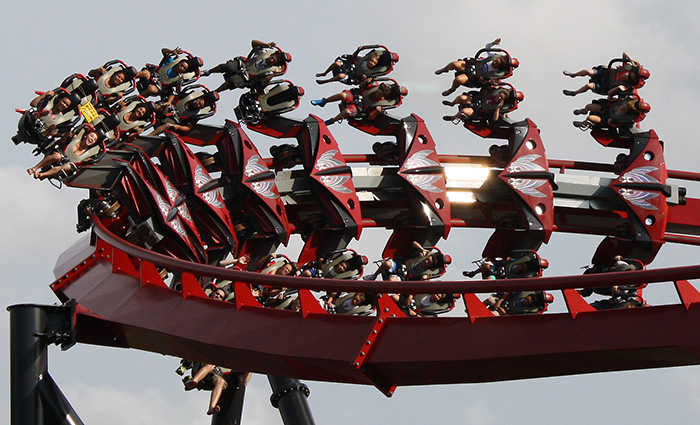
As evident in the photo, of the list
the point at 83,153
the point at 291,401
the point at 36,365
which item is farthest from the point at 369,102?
the point at 36,365

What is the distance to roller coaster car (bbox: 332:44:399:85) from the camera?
13.5 m

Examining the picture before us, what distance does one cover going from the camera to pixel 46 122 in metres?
12.0

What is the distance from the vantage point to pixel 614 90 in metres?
13.6

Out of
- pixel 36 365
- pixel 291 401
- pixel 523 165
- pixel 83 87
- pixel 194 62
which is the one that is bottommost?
pixel 36 365

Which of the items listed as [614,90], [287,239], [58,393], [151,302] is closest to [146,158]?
[287,239]

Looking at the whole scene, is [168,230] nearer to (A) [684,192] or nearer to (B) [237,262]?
(B) [237,262]

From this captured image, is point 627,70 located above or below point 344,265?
above

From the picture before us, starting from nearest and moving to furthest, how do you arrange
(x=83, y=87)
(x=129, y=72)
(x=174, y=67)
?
(x=83, y=87)
(x=129, y=72)
(x=174, y=67)

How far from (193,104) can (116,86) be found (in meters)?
0.84

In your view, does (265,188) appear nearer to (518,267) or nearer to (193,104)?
(193,104)

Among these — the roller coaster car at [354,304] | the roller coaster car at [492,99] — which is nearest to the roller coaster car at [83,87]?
the roller coaster car at [354,304]

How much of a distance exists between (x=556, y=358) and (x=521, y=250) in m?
4.88

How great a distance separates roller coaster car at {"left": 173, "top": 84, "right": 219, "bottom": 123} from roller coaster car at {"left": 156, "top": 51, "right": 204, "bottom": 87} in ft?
0.35

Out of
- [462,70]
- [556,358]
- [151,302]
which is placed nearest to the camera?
[556,358]
